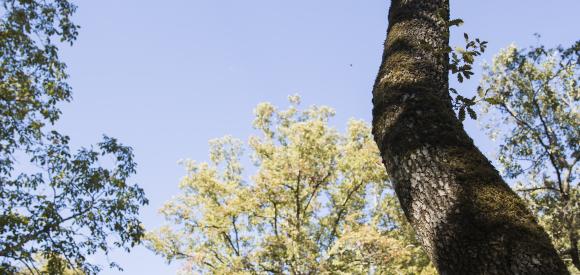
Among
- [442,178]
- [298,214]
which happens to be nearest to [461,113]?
[442,178]

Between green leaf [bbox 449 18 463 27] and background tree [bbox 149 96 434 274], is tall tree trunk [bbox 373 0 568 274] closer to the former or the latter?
green leaf [bbox 449 18 463 27]

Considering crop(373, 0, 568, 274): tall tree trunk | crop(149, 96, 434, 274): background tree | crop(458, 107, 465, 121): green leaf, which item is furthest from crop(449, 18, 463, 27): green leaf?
crop(149, 96, 434, 274): background tree

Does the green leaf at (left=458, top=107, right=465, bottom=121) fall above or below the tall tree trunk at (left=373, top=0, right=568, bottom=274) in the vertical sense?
above

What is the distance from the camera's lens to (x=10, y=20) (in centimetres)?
782

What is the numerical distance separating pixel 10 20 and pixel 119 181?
11.9ft

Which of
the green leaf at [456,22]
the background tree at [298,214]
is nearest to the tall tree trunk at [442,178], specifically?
the green leaf at [456,22]

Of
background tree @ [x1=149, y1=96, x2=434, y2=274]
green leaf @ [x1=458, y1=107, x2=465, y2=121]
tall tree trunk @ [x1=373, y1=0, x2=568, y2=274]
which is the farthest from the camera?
background tree @ [x1=149, y1=96, x2=434, y2=274]

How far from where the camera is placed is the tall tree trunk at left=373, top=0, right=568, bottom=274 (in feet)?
5.55

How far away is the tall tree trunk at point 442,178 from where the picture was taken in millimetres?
1691

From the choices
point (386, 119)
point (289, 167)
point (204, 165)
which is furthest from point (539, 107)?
point (386, 119)

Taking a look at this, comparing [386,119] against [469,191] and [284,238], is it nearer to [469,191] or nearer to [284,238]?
[469,191]

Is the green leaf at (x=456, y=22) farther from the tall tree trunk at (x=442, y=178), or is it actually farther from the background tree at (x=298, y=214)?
the background tree at (x=298, y=214)

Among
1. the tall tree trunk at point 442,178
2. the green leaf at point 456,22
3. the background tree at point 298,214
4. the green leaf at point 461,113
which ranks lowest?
the tall tree trunk at point 442,178

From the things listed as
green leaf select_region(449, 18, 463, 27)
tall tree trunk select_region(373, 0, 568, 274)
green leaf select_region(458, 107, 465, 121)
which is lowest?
tall tree trunk select_region(373, 0, 568, 274)
